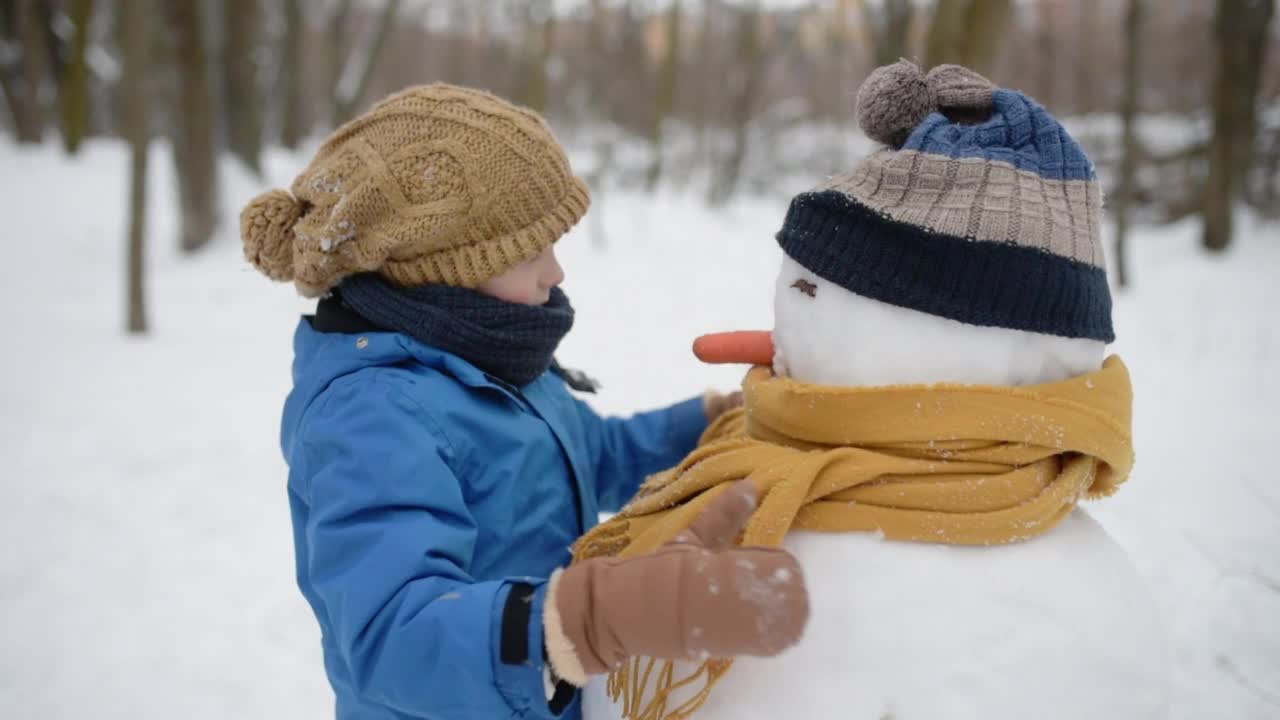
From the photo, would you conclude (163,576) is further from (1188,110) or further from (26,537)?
(1188,110)

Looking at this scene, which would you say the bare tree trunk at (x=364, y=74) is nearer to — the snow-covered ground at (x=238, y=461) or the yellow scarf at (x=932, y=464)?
the snow-covered ground at (x=238, y=461)

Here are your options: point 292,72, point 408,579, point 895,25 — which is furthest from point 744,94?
point 408,579

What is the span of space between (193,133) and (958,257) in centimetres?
933

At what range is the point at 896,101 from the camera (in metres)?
1.12

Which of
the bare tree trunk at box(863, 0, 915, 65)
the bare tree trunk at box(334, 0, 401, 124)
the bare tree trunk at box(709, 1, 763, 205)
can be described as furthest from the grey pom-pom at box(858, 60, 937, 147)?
the bare tree trunk at box(709, 1, 763, 205)

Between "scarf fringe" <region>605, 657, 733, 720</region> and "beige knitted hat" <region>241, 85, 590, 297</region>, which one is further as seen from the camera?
"beige knitted hat" <region>241, 85, 590, 297</region>

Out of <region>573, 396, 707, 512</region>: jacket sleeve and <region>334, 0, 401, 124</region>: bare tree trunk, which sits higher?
<region>334, 0, 401, 124</region>: bare tree trunk

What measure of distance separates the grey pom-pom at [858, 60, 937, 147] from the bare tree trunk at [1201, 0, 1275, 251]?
984cm

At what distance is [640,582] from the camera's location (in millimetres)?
894

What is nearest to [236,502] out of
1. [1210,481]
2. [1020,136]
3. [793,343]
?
[793,343]

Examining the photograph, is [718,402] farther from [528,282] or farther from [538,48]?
[538,48]

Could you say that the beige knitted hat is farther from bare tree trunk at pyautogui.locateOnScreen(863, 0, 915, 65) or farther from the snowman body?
bare tree trunk at pyautogui.locateOnScreen(863, 0, 915, 65)

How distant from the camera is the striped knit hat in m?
0.98

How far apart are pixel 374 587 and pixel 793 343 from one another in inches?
26.6
